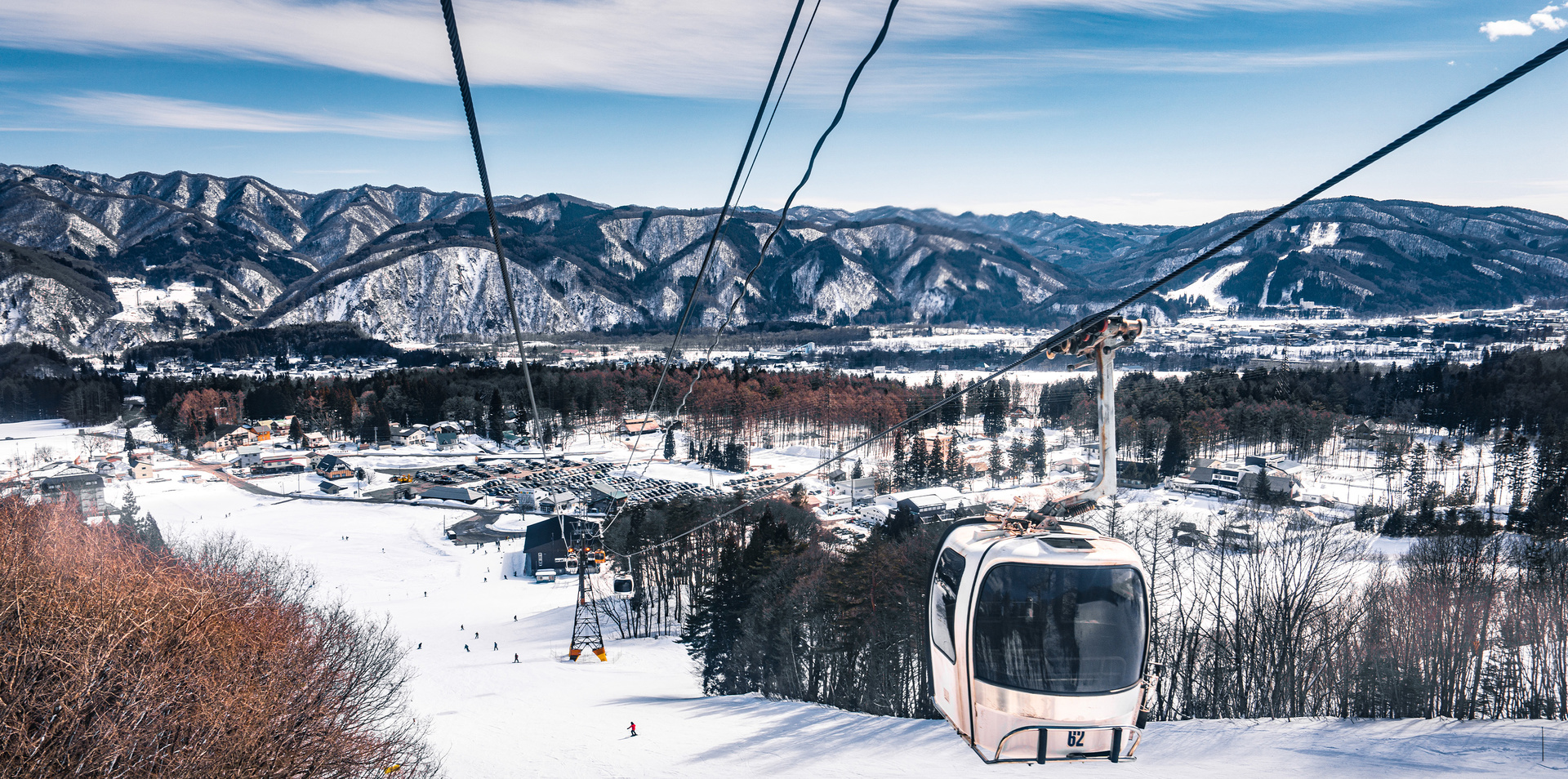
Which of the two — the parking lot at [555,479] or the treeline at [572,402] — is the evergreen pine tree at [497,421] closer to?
the treeline at [572,402]

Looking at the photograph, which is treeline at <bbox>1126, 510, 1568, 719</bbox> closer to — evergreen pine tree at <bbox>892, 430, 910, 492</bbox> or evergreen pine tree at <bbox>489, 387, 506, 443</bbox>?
evergreen pine tree at <bbox>892, 430, 910, 492</bbox>

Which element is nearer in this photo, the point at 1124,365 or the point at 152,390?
the point at 152,390

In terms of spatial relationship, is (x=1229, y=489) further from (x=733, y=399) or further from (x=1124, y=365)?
(x=1124, y=365)

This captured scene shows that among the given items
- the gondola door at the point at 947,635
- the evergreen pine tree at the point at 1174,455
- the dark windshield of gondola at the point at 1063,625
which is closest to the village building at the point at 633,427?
the evergreen pine tree at the point at 1174,455

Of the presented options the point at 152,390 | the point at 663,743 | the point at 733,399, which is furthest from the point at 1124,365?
the point at 152,390

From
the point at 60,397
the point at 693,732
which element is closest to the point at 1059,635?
the point at 693,732

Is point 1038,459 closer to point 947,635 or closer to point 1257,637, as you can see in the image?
point 1257,637
